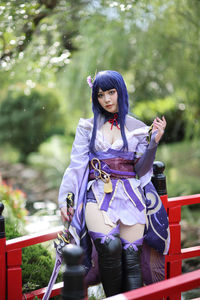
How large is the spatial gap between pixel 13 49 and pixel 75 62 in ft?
7.56

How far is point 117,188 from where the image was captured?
6.16ft

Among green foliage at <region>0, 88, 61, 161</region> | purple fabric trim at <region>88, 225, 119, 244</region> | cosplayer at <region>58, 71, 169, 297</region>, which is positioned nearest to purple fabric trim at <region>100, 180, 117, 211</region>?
cosplayer at <region>58, 71, 169, 297</region>

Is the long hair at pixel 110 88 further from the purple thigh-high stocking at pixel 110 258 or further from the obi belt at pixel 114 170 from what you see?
the purple thigh-high stocking at pixel 110 258

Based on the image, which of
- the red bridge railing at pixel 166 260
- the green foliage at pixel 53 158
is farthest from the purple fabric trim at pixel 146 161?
the green foliage at pixel 53 158

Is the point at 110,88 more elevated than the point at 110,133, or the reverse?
the point at 110,88

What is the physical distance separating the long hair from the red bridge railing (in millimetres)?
386

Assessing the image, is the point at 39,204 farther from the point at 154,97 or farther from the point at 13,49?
the point at 13,49

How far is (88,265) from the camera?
76.2 inches

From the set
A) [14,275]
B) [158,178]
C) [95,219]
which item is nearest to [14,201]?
[14,275]

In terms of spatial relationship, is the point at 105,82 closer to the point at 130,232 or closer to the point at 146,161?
the point at 146,161

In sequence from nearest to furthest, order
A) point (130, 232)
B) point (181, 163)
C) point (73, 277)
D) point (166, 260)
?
point (73, 277) < point (130, 232) < point (166, 260) < point (181, 163)

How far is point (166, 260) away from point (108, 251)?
0.66 metres

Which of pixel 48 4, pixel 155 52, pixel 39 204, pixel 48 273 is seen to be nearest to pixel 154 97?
pixel 155 52

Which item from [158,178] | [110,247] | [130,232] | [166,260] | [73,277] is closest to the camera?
[73,277]
